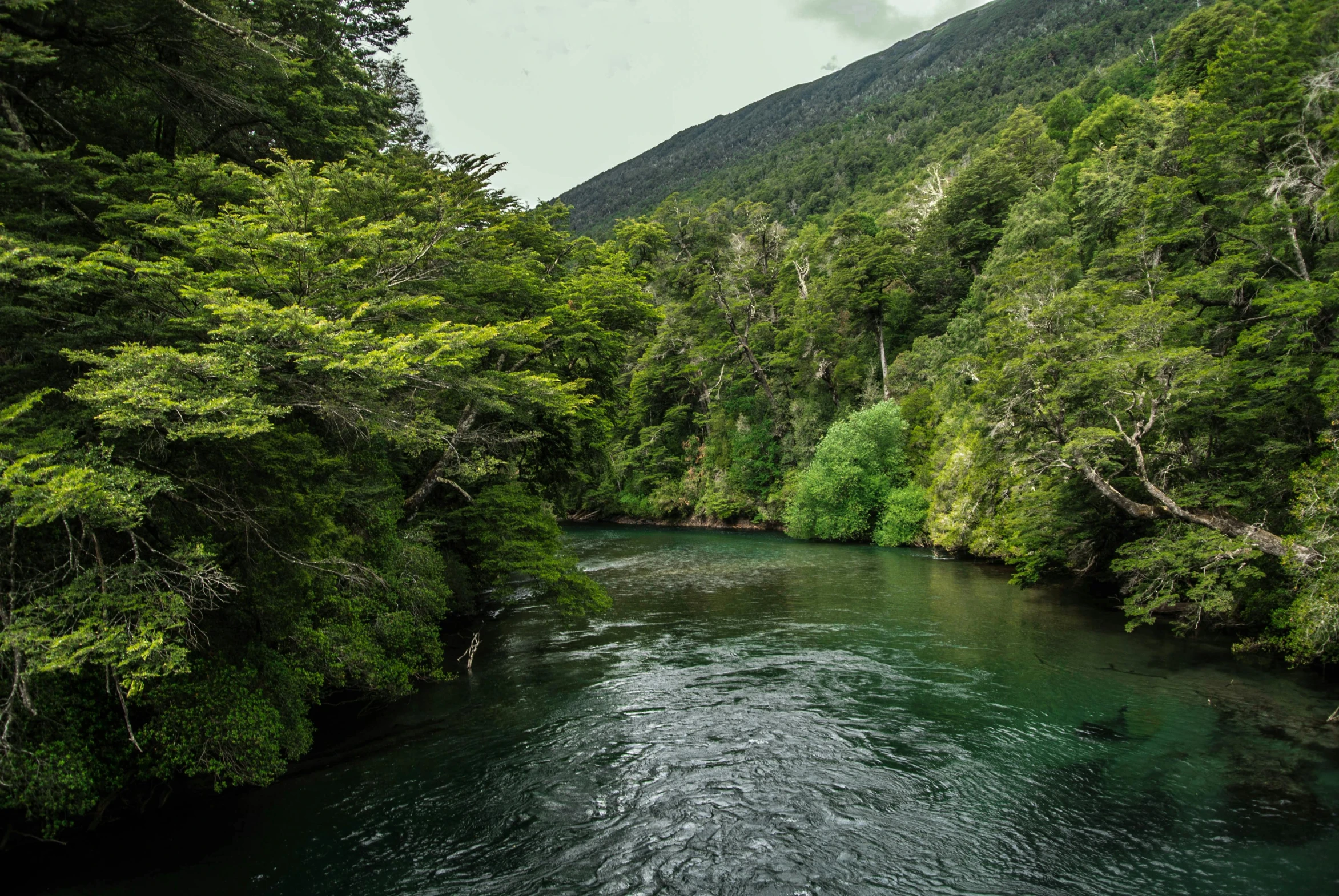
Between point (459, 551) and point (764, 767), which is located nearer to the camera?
point (764, 767)

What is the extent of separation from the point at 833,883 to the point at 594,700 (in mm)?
6280

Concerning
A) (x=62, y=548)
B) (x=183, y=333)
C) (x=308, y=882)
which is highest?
(x=183, y=333)

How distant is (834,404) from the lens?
44.1m

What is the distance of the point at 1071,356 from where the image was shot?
54.8ft

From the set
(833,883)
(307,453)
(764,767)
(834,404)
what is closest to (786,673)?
(764,767)

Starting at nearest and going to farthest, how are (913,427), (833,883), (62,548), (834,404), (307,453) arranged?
(62,548)
(833,883)
(307,453)
(913,427)
(834,404)

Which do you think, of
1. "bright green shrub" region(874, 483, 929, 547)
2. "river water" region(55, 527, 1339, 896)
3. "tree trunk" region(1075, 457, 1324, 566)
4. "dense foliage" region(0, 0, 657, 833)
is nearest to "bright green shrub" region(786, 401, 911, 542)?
"bright green shrub" region(874, 483, 929, 547)

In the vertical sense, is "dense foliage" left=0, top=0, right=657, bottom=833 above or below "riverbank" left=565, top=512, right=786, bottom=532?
above

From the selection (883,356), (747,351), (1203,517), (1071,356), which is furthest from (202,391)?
(747,351)

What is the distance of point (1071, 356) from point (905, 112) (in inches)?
4924

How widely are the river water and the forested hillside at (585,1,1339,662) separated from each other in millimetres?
2917

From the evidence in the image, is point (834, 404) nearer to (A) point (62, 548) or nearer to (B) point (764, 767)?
(B) point (764, 767)

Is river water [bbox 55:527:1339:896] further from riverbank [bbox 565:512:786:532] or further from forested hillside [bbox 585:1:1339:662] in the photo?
riverbank [bbox 565:512:786:532]

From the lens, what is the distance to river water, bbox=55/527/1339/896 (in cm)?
699
